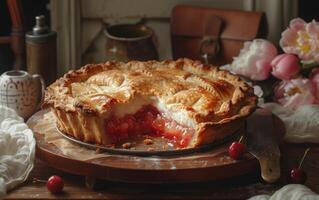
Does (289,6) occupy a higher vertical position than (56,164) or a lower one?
higher

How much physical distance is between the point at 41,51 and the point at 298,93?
733 millimetres

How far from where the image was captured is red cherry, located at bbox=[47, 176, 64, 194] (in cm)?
148

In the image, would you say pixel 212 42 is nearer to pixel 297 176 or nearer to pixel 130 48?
pixel 130 48

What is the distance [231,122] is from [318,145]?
33 cm

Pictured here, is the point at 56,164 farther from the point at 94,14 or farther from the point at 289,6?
the point at 289,6

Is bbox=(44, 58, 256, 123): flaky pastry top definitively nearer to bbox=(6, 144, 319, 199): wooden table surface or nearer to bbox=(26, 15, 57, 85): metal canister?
bbox=(6, 144, 319, 199): wooden table surface

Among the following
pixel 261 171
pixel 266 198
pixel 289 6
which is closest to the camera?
pixel 266 198

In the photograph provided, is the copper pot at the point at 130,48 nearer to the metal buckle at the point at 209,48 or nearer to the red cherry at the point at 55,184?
the metal buckle at the point at 209,48

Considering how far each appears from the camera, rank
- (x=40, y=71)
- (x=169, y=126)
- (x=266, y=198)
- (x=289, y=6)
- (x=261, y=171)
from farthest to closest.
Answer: (x=289, y=6) < (x=40, y=71) < (x=169, y=126) < (x=261, y=171) < (x=266, y=198)

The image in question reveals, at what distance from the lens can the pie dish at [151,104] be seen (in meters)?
1.57

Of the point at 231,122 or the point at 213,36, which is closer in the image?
the point at 231,122

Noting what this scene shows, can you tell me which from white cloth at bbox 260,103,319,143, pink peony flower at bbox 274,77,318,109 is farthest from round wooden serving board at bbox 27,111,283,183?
pink peony flower at bbox 274,77,318,109

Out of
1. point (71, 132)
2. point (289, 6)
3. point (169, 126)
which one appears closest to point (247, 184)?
point (169, 126)

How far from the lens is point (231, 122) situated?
1559 millimetres
